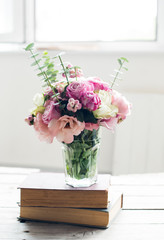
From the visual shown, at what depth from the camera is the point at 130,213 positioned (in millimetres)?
1164

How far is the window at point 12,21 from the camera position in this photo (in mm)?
2473

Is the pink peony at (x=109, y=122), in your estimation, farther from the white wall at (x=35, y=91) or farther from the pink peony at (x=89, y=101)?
the white wall at (x=35, y=91)

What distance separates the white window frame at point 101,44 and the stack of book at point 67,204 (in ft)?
4.46

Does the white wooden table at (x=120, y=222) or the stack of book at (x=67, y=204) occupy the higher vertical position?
the stack of book at (x=67, y=204)

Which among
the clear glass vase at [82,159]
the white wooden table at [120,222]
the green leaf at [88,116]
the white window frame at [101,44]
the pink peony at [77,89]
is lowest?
the white wooden table at [120,222]

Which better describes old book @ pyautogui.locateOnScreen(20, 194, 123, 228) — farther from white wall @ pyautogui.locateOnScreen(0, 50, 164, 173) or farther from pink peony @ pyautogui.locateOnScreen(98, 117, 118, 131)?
white wall @ pyautogui.locateOnScreen(0, 50, 164, 173)

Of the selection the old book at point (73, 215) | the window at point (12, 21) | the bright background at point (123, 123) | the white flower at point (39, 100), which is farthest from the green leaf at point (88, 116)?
the window at point (12, 21)

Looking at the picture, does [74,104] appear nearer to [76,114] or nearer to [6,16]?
[76,114]

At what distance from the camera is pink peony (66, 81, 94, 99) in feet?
3.27

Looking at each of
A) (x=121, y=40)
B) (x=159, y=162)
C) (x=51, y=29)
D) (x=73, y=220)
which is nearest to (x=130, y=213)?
(x=73, y=220)

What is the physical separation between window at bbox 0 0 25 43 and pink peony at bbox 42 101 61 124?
158cm

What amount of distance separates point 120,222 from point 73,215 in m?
0.14

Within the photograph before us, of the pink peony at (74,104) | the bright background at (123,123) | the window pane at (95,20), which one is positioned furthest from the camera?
the window pane at (95,20)

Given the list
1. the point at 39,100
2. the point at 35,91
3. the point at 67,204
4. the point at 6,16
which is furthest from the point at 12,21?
the point at 67,204
